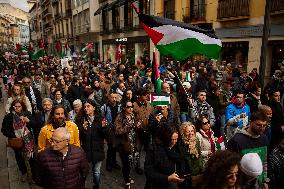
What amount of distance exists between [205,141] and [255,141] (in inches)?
28.4

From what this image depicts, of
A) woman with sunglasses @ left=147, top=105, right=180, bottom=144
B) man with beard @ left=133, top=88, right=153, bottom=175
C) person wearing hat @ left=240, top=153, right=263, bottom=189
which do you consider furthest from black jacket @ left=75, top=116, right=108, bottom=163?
person wearing hat @ left=240, top=153, right=263, bottom=189

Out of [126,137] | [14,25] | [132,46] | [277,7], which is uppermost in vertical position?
[14,25]

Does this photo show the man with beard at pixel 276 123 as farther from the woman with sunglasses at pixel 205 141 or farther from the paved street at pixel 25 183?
the paved street at pixel 25 183

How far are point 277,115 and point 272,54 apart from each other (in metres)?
9.54

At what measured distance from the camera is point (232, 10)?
15.7 metres

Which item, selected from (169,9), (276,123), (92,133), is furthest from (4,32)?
(276,123)

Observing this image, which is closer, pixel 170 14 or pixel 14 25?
pixel 170 14

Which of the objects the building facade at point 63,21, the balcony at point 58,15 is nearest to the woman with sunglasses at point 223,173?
the building facade at point 63,21

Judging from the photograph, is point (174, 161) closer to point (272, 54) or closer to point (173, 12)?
point (272, 54)

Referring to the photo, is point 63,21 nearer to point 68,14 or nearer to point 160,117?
point 68,14

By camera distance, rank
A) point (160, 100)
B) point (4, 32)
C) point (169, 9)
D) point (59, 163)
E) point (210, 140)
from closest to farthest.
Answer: point (59, 163)
point (210, 140)
point (160, 100)
point (169, 9)
point (4, 32)

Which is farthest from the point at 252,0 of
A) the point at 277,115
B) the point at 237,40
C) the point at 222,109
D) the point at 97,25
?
the point at 97,25

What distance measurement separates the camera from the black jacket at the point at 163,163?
3.52m

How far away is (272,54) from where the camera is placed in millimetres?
14172
